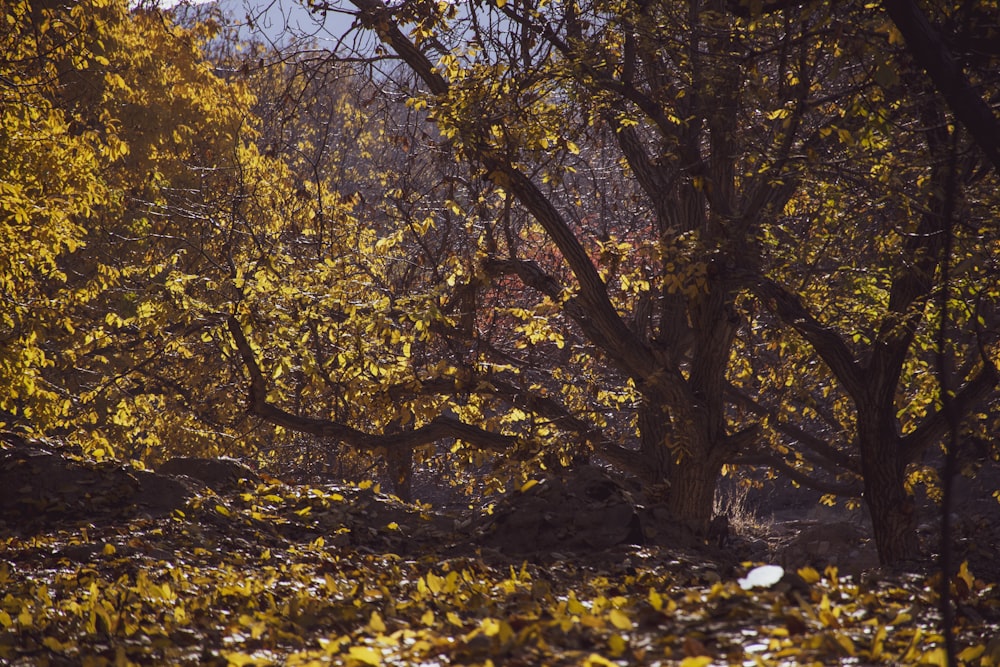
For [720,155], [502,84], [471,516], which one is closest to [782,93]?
[720,155]

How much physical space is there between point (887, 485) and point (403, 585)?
4299 mm

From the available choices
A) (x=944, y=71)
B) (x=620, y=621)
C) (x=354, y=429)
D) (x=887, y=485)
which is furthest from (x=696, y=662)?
(x=354, y=429)

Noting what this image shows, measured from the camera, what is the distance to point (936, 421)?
7.23 meters

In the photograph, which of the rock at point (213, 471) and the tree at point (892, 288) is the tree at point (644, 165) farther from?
the rock at point (213, 471)

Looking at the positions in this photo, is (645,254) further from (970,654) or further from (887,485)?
(970,654)

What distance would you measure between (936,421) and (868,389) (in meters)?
0.63

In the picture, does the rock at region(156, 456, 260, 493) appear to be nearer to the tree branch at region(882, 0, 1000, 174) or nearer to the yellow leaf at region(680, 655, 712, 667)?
the yellow leaf at region(680, 655, 712, 667)

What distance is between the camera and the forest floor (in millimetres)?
3250

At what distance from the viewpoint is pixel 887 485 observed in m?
7.27

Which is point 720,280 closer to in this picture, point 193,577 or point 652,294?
point 652,294

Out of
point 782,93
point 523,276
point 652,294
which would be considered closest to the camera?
point 782,93

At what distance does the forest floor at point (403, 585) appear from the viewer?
325 centimetres

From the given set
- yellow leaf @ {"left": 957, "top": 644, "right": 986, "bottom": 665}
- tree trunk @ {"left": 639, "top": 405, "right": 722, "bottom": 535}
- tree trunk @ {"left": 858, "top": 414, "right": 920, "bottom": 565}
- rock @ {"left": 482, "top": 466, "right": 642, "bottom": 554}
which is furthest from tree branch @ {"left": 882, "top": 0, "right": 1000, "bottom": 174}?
tree trunk @ {"left": 639, "top": 405, "right": 722, "bottom": 535}

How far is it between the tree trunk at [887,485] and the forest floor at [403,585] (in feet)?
2.50
